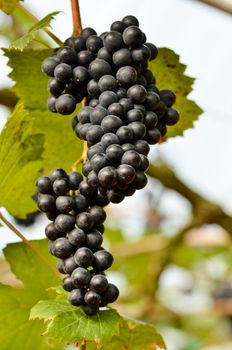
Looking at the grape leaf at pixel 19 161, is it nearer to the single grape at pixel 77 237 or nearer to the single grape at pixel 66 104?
the single grape at pixel 66 104

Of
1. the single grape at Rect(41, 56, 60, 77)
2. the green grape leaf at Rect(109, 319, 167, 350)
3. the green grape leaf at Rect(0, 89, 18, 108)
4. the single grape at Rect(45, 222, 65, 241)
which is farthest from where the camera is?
the green grape leaf at Rect(0, 89, 18, 108)

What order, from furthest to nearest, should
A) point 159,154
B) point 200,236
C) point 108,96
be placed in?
point 200,236 → point 159,154 → point 108,96

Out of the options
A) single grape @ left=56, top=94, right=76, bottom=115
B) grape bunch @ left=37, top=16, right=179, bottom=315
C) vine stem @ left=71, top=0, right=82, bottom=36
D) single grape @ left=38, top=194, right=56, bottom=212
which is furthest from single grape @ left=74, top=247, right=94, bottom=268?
vine stem @ left=71, top=0, right=82, bottom=36

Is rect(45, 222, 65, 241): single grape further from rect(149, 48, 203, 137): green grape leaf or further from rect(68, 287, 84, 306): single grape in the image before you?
rect(149, 48, 203, 137): green grape leaf

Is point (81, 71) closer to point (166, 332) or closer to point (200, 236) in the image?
point (200, 236)

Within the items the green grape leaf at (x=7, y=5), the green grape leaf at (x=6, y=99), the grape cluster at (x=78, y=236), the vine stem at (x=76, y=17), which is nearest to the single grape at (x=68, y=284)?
the grape cluster at (x=78, y=236)

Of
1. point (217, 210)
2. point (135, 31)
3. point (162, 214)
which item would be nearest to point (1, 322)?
point (135, 31)
